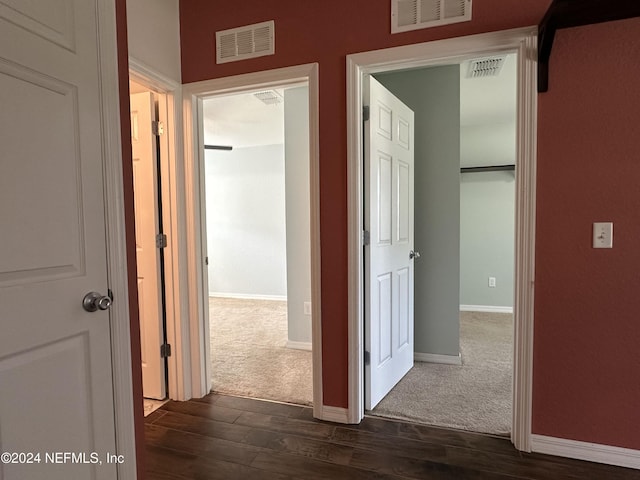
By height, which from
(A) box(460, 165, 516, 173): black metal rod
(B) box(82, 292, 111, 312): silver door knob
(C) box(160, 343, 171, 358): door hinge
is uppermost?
(A) box(460, 165, 516, 173): black metal rod

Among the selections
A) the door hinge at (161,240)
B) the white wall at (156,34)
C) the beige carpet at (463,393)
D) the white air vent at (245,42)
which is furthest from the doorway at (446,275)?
the white wall at (156,34)

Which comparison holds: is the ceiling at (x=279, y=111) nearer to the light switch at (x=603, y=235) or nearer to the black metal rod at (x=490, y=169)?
the black metal rod at (x=490, y=169)

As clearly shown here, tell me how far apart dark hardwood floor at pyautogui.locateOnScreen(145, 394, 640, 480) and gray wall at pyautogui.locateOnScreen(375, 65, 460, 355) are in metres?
1.10

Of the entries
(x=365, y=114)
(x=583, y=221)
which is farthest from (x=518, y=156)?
(x=365, y=114)

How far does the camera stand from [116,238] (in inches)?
51.0

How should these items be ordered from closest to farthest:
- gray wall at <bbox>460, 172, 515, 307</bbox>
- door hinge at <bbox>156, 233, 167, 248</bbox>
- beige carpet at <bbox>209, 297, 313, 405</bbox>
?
1. door hinge at <bbox>156, 233, 167, 248</bbox>
2. beige carpet at <bbox>209, 297, 313, 405</bbox>
3. gray wall at <bbox>460, 172, 515, 307</bbox>

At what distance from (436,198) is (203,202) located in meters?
1.82

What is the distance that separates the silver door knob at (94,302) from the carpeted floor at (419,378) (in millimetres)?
1492

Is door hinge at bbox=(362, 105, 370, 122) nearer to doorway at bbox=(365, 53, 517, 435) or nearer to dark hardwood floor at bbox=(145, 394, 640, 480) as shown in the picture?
doorway at bbox=(365, 53, 517, 435)

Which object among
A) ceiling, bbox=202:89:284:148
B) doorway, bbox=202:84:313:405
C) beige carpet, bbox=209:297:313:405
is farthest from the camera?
ceiling, bbox=202:89:284:148

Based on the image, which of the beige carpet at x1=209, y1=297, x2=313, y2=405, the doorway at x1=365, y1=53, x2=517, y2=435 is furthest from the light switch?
the beige carpet at x1=209, y1=297, x2=313, y2=405

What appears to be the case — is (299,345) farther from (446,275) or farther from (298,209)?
(446,275)

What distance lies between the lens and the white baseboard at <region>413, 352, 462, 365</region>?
2.97 metres

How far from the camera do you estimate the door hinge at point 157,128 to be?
2252 millimetres
